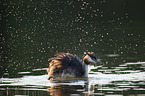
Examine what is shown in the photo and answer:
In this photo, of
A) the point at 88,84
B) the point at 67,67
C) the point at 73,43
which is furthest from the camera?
the point at 73,43

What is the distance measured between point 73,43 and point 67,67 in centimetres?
1035

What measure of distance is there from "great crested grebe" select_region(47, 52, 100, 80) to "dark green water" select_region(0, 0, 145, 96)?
49 centimetres

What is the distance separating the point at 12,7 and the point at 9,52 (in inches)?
950

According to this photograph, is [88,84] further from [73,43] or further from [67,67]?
[73,43]

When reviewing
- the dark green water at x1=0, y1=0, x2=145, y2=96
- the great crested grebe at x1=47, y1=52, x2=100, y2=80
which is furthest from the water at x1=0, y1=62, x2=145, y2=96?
the great crested grebe at x1=47, y1=52, x2=100, y2=80

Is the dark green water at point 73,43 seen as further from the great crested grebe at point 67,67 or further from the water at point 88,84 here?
the great crested grebe at point 67,67

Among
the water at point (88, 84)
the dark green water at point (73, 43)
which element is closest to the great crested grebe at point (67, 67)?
the water at point (88, 84)

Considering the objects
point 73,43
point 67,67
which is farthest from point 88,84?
point 73,43

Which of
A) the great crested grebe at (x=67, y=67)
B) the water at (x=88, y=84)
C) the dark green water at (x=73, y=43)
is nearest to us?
the water at (x=88, y=84)

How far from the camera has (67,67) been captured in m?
19.6

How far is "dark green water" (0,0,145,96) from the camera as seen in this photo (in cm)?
1747

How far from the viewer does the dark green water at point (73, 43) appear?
17.5 m

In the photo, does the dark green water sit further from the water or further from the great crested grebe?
the great crested grebe

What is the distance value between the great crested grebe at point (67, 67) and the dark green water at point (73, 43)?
0.49 meters
